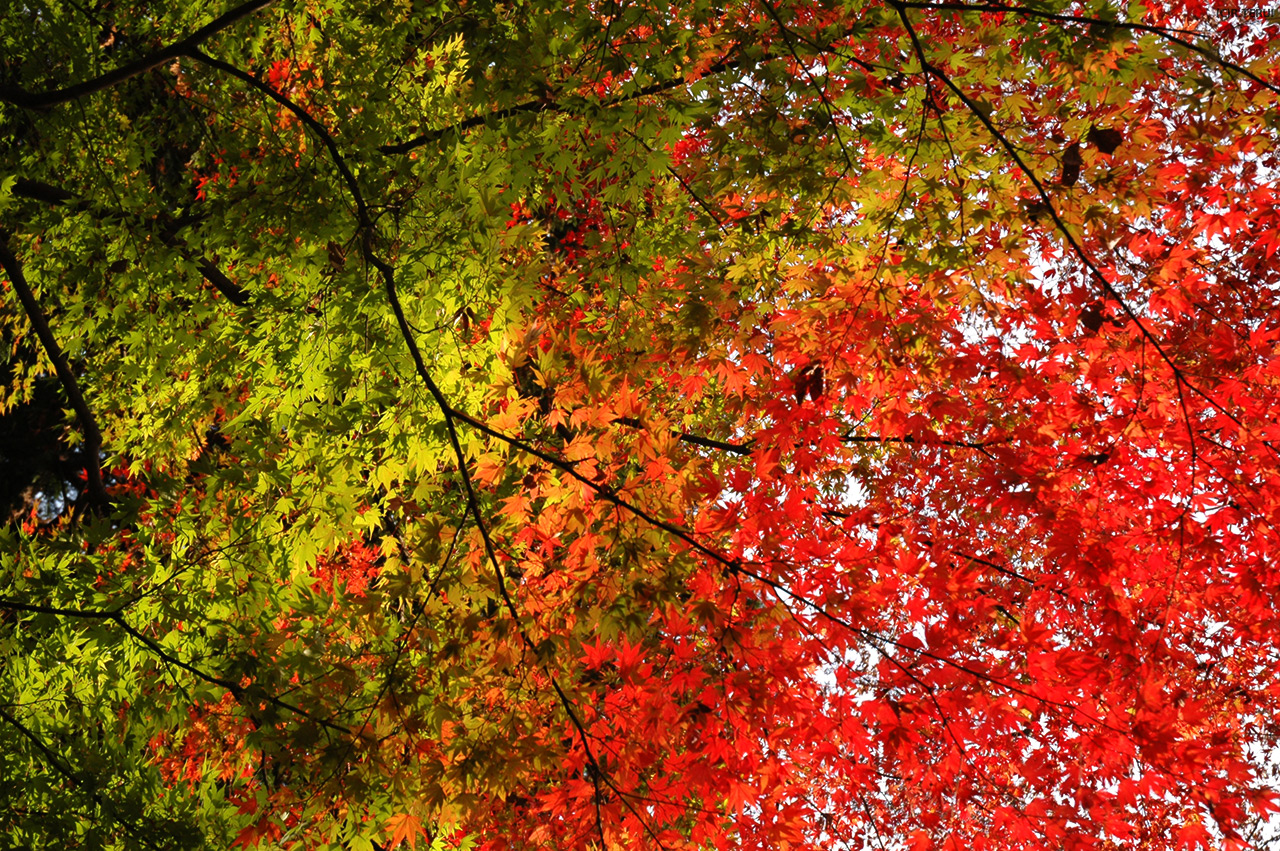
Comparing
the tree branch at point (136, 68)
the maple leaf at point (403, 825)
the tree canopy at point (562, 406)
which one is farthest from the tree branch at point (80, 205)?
the maple leaf at point (403, 825)

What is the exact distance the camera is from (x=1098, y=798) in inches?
181

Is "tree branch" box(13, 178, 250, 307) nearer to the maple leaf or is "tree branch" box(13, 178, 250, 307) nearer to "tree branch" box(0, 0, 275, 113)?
"tree branch" box(0, 0, 275, 113)

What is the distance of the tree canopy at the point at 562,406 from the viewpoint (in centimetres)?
326

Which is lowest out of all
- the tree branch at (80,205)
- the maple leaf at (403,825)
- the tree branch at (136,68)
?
the maple leaf at (403,825)

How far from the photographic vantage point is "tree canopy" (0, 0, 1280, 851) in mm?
3262

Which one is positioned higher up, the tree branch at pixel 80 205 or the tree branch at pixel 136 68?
the tree branch at pixel 80 205

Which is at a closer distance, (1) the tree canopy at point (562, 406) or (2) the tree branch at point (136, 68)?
(2) the tree branch at point (136, 68)

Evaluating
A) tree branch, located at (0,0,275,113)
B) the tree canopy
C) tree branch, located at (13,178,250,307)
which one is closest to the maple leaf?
the tree canopy

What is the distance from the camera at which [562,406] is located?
378 centimetres

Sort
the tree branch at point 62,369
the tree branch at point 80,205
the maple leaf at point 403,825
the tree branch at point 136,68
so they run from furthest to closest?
the tree branch at point 62,369 < the tree branch at point 80,205 < the maple leaf at point 403,825 < the tree branch at point 136,68

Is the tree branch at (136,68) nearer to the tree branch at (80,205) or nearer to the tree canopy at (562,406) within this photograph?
the tree canopy at (562,406)

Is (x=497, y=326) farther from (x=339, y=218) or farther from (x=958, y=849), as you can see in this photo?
(x=958, y=849)

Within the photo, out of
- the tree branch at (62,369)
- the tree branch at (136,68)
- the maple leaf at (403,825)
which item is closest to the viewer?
the tree branch at (136,68)

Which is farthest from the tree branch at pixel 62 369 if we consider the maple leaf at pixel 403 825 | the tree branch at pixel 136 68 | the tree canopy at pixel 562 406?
the maple leaf at pixel 403 825
